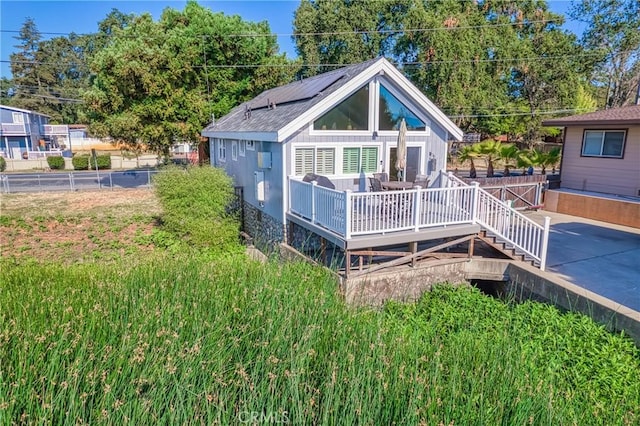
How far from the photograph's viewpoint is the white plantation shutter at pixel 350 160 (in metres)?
10.7

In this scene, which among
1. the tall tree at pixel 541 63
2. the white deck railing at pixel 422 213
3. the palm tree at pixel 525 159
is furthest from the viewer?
the tall tree at pixel 541 63

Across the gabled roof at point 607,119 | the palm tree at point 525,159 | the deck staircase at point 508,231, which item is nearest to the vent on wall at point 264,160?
the deck staircase at point 508,231

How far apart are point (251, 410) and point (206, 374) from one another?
1.83 feet

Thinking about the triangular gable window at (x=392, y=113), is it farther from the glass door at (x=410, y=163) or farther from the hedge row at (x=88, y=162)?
the hedge row at (x=88, y=162)

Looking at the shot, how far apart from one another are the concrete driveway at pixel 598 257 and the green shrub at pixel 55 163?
120 feet

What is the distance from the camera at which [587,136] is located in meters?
14.9

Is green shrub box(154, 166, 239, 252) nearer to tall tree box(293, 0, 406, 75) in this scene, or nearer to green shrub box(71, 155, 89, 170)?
green shrub box(71, 155, 89, 170)

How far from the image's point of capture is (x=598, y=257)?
898cm

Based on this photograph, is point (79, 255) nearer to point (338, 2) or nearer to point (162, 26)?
point (162, 26)

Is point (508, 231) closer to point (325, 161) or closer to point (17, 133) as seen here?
point (325, 161)

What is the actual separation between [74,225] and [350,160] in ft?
35.2

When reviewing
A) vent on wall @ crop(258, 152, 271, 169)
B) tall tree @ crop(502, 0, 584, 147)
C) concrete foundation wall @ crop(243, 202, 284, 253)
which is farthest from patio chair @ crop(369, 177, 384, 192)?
tall tree @ crop(502, 0, 584, 147)

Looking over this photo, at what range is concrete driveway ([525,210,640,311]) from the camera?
24.0 ft

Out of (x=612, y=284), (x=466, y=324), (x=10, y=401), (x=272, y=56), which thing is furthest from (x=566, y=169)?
(x=10, y=401)
